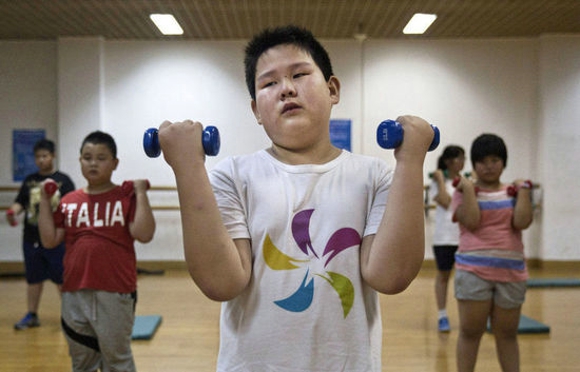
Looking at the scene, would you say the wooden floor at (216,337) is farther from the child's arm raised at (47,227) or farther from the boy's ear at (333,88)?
the boy's ear at (333,88)

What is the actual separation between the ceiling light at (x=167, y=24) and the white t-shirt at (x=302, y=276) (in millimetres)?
5030

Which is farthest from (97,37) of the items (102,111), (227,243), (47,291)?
(227,243)

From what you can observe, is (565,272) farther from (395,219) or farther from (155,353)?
(395,219)

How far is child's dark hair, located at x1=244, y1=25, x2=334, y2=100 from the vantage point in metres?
1.15

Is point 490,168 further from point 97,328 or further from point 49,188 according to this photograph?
point 49,188

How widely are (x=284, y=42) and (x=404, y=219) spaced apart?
0.46m

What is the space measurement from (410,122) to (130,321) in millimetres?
1798

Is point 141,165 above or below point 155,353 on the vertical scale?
above

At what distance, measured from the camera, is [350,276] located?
1.03 m

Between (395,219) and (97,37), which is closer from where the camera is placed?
(395,219)

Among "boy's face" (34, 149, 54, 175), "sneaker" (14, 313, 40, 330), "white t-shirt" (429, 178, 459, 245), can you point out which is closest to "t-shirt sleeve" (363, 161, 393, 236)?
"white t-shirt" (429, 178, 459, 245)

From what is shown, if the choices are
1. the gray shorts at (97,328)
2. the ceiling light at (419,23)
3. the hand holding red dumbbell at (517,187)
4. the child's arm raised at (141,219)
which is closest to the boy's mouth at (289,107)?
the child's arm raised at (141,219)

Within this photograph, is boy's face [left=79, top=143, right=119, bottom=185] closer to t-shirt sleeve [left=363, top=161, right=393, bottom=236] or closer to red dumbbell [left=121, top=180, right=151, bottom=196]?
red dumbbell [left=121, top=180, right=151, bottom=196]

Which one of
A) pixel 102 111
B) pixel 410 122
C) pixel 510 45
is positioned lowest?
pixel 410 122
